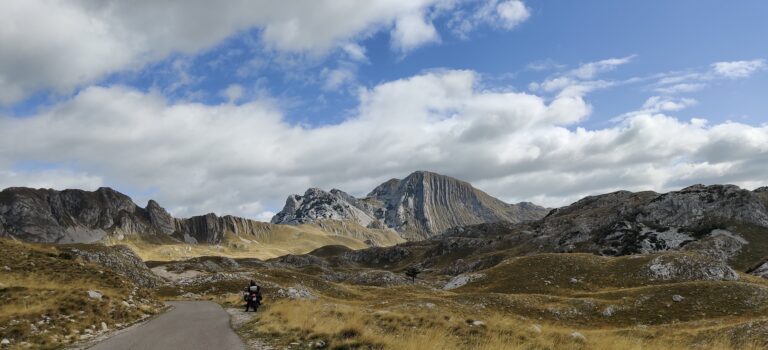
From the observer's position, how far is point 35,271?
38.9 meters

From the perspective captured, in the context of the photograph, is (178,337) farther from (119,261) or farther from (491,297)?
(119,261)

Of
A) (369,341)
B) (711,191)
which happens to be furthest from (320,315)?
(711,191)

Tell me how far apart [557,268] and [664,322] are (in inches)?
1226

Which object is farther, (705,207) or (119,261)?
(705,207)

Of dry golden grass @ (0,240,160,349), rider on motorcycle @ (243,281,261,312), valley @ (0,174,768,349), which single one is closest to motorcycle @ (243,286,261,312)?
rider on motorcycle @ (243,281,261,312)

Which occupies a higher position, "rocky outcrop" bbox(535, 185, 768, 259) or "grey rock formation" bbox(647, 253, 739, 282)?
"rocky outcrop" bbox(535, 185, 768, 259)

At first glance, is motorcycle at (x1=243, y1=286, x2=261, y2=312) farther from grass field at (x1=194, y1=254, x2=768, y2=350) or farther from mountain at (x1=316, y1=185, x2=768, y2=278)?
mountain at (x1=316, y1=185, x2=768, y2=278)

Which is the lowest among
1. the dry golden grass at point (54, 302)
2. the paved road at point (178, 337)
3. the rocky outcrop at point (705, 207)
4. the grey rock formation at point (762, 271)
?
the grey rock formation at point (762, 271)

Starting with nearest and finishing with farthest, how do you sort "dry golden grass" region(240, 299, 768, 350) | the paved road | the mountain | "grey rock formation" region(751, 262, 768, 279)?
1. "dry golden grass" region(240, 299, 768, 350)
2. the paved road
3. "grey rock formation" region(751, 262, 768, 279)
4. the mountain

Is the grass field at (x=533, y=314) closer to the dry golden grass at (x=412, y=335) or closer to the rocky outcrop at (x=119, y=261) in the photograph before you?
the dry golden grass at (x=412, y=335)

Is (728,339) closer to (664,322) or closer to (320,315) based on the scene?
(664,322)

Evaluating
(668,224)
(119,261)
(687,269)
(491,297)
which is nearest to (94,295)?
(491,297)

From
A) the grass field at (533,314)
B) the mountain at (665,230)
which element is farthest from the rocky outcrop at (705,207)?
the grass field at (533,314)

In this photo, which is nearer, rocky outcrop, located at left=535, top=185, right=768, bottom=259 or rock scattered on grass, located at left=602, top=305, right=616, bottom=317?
rock scattered on grass, located at left=602, top=305, right=616, bottom=317
